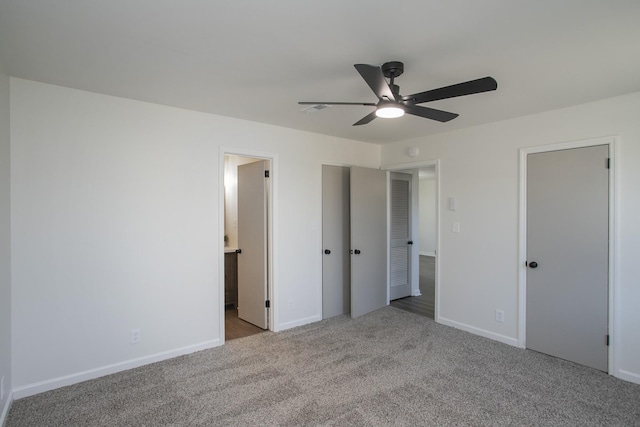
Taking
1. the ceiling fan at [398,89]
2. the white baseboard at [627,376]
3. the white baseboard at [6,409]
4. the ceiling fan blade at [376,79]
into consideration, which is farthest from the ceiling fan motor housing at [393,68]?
the white baseboard at [6,409]

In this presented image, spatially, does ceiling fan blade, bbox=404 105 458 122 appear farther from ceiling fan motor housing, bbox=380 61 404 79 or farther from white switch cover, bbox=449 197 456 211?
white switch cover, bbox=449 197 456 211

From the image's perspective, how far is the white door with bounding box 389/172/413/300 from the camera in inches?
204

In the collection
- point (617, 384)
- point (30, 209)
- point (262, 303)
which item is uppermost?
point (30, 209)

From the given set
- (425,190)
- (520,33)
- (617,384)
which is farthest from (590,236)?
(425,190)

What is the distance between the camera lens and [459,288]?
13.2ft

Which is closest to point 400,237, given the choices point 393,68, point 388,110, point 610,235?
point 610,235

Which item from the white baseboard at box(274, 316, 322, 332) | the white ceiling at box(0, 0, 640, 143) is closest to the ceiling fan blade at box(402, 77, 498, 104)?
the white ceiling at box(0, 0, 640, 143)

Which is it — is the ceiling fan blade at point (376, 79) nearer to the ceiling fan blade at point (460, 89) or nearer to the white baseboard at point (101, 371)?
the ceiling fan blade at point (460, 89)

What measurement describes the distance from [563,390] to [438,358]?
97 cm

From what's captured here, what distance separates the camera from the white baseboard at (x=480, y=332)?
356cm

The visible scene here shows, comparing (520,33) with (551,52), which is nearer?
(520,33)

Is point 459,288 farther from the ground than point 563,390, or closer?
farther from the ground

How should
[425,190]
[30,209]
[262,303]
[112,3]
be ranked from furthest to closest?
1. [425,190]
2. [262,303]
3. [30,209]
4. [112,3]

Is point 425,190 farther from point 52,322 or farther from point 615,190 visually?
point 52,322
